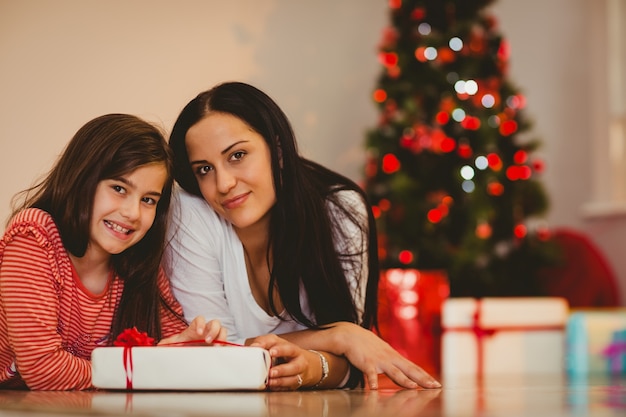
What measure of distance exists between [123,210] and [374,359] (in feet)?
1.71

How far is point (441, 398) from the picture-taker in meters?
1.05

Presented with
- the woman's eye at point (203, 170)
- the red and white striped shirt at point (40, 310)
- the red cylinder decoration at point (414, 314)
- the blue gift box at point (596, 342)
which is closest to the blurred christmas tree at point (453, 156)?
the red cylinder decoration at point (414, 314)

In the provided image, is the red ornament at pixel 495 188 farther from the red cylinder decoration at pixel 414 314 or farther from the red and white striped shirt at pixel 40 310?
the red and white striped shirt at pixel 40 310

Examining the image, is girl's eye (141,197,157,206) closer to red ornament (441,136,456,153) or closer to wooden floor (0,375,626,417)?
wooden floor (0,375,626,417)

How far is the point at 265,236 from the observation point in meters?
1.79

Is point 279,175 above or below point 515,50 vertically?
below

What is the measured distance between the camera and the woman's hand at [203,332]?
1235 millimetres

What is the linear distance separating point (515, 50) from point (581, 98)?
45 cm

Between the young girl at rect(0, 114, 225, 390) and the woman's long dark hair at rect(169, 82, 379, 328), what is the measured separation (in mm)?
112

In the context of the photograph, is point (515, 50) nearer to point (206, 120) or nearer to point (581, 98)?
point (581, 98)

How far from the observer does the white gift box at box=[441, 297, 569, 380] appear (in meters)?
3.09

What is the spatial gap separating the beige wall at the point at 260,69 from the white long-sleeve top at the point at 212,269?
0.24m

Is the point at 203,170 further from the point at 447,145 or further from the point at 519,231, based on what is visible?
the point at 519,231

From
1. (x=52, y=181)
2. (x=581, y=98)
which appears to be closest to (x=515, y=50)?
(x=581, y=98)
